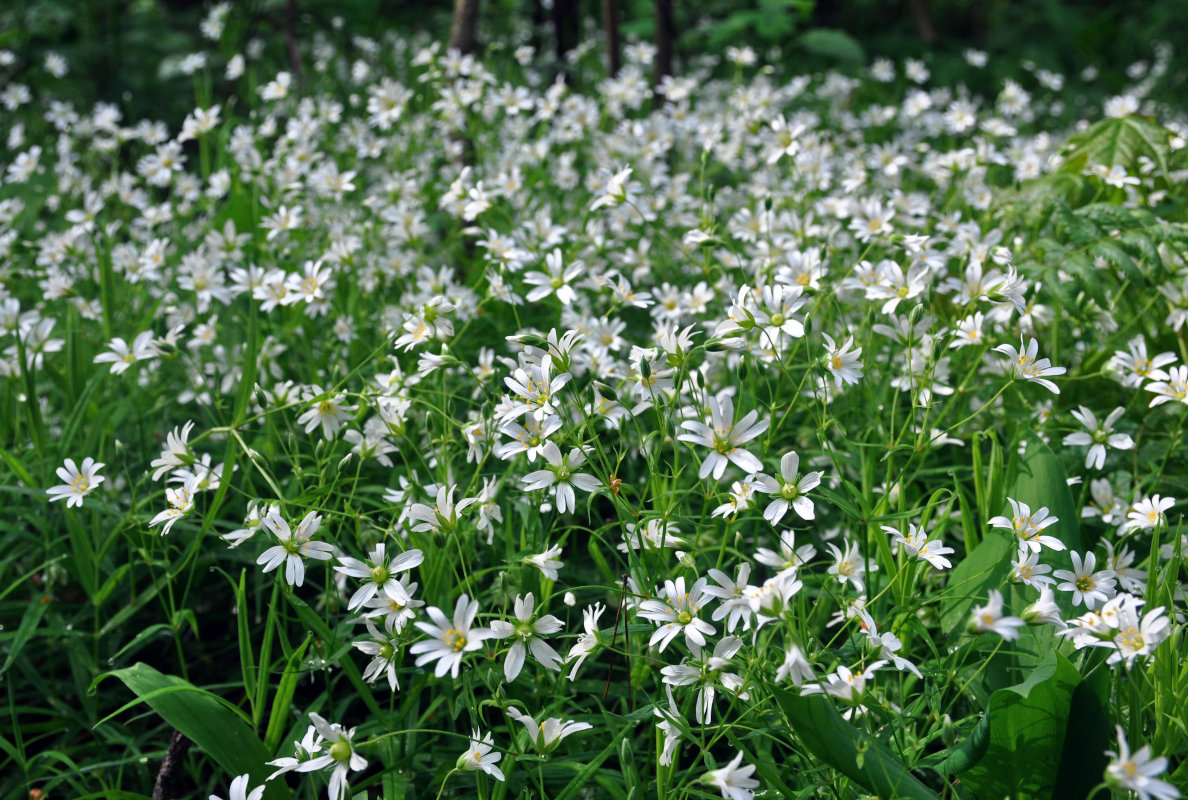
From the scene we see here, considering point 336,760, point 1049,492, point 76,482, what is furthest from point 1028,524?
point 76,482

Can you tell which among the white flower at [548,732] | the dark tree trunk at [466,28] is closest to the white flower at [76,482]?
the white flower at [548,732]

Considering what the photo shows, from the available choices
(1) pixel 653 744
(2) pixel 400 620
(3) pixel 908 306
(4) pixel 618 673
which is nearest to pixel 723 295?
(3) pixel 908 306

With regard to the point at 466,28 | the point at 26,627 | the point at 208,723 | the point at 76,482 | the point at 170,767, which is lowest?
the point at 170,767

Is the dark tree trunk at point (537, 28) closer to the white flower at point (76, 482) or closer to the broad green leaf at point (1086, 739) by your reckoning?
the white flower at point (76, 482)

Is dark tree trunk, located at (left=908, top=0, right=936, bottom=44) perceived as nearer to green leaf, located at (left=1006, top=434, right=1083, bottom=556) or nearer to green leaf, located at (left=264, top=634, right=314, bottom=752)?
green leaf, located at (left=1006, top=434, right=1083, bottom=556)

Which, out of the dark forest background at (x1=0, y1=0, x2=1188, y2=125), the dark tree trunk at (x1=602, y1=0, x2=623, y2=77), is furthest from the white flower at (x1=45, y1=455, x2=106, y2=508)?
the dark tree trunk at (x1=602, y1=0, x2=623, y2=77)

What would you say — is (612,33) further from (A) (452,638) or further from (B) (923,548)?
(A) (452,638)

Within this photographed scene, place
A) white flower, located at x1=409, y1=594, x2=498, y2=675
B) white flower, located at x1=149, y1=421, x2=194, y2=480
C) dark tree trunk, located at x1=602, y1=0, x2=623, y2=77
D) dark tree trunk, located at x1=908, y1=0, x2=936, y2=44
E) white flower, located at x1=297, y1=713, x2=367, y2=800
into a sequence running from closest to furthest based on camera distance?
white flower, located at x1=409, y1=594, x2=498, y2=675
white flower, located at x1=297, y1=713, x2=367, y2=800
white flower, located at x1=149, y1=421, x2=194, y2=480
dark tree trunk, located at x1=602, y1=0, x2=623, y2=77
dark tree trunk, located at x1=908, y1=0, x2=936, y2=44
